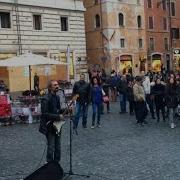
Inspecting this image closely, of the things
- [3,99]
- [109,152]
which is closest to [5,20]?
[3,99]

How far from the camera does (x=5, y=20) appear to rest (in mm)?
32812

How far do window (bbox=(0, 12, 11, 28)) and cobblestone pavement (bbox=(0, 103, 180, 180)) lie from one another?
1747cm

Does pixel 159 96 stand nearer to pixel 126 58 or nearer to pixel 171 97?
pixel 171 97

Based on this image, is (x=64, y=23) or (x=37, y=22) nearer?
Answer: (x=37, y=22)

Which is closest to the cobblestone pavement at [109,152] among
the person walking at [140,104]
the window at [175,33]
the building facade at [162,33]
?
the person walking at [140,104]

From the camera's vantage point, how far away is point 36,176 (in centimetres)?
705

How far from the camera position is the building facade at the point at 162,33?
182 ft

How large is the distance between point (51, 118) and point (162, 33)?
50.7m

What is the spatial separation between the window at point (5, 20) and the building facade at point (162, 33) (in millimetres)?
23982

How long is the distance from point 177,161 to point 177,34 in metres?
53.0

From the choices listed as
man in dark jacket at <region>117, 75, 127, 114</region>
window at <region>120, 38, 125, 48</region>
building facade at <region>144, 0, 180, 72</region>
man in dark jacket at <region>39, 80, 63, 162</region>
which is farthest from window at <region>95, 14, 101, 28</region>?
man in dark jacket at <region>39, 80, 63, 162</region>

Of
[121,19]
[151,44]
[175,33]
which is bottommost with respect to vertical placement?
[151,44]

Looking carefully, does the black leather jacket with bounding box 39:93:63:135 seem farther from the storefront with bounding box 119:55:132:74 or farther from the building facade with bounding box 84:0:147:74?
the storefront with bounding box 119:55:132:74

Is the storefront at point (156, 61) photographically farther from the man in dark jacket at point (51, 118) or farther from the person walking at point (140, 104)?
the man in dark jacket at point (51, 118)
